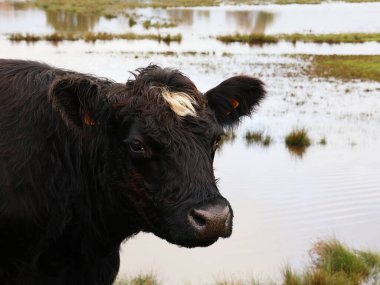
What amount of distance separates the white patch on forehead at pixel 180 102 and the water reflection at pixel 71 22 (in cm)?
3257

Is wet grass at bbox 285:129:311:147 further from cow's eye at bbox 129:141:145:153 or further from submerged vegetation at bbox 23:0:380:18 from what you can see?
submerged vegetation at bbox 23:0:380:18

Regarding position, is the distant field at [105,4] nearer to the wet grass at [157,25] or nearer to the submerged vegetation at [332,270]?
the wet grass at [157,25]

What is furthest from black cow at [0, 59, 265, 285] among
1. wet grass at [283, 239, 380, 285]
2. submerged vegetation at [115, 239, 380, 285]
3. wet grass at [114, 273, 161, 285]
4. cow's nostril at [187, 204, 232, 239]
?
wet grass at [283, 239, 380, 285]

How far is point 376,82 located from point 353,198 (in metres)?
12.1

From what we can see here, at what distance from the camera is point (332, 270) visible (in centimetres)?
584

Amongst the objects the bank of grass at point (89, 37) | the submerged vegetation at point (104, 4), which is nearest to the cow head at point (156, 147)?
the bank of grass at point (89, 37)

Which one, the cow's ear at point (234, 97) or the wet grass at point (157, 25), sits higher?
the cow's ear at point (234, 97)

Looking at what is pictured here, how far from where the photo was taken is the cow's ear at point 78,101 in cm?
316

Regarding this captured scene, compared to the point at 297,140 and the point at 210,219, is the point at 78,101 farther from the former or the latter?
the point at 297,140

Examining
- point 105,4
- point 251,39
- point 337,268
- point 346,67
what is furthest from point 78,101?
point 105,4

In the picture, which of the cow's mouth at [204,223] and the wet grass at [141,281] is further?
the wet grass at [141,281]

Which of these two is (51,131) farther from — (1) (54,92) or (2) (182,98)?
(2) (182,98)

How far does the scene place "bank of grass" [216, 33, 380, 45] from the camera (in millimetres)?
32750

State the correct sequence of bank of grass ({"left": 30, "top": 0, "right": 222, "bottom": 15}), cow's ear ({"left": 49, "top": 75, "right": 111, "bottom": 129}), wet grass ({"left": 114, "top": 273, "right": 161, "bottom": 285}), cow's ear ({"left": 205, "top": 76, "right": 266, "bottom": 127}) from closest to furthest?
1. cow's ear ({"left": 49, "top": 75, "right": 111, "bottom": 129})
2. cow's ear ({"left": 205, "top": 76, "right": 266, "bottom": 127})
3. wet grass ({"left": 114, "top": 273, "right": 161, "bottom": 285})
4. bank of grass ({"left": 30, "top": 0, "right": 222, "bottom": 15})
